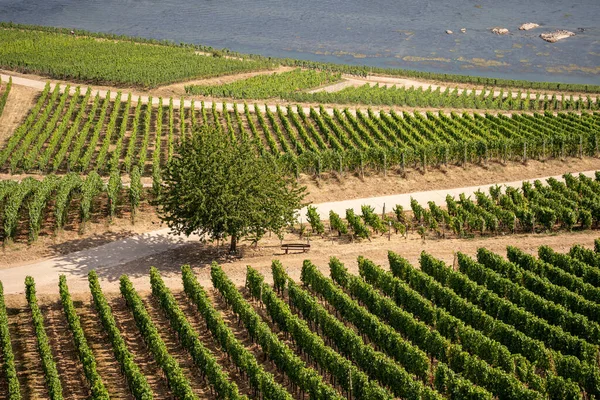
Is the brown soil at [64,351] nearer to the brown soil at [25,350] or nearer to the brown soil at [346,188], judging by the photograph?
the brown soil at [25,350]

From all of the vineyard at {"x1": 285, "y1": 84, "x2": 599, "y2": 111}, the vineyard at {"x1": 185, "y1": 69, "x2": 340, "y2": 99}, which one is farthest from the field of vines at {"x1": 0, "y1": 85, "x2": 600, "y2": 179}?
the vineyard at {"x1": 185, "y1": 69, "x2": 340, "y2": 99}

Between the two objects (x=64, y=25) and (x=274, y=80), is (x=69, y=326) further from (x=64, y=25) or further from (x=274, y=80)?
(x=64, y=25)

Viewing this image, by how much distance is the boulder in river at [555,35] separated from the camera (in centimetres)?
13388

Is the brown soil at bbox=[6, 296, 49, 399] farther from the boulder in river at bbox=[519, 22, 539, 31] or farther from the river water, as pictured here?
the boulder in river at bbox=[519, 22, 539, 31]

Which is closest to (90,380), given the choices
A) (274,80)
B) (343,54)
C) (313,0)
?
(274,80)

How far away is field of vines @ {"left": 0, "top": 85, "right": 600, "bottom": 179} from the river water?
4703 cm

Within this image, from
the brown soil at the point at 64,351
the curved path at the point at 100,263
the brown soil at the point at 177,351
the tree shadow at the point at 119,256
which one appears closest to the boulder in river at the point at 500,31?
the curved path at the point at 100,263

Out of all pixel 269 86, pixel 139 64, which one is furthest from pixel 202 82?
pixel 139 64

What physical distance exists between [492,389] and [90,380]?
16327 millimetres

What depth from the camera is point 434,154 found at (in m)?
62.7

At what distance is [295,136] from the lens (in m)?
68.7

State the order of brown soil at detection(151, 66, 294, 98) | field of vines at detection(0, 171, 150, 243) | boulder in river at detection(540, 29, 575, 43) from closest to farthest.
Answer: field of vines at detection(0, 171, 150, 243)
brown soil at detection(151, 66, 294, 98)
boulder in river at detection(540, 29, 575, 43)

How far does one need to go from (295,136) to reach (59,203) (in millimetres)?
24825

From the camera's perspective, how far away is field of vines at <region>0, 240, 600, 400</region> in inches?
1253
